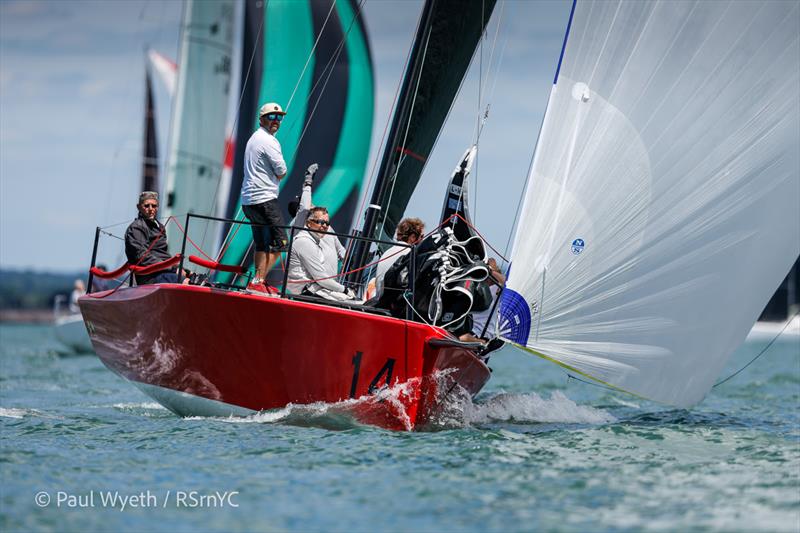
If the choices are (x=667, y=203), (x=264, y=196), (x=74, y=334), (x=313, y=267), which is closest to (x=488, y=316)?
(x=313, y=267)

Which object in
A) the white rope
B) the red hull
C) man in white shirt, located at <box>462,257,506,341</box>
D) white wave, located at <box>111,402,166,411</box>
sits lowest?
white wave, located at <box>111,402,166,411</box>

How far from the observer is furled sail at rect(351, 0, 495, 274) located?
8.51 metres

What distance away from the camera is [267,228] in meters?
7.37

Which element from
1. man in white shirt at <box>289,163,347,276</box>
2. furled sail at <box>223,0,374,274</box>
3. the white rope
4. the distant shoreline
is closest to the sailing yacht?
man in white shirt at <box>289,163,347,276</box>

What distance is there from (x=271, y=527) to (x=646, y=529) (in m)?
1.57

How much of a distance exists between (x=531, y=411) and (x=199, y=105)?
1149 cm

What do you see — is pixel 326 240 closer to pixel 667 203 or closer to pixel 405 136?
pixel 405 136

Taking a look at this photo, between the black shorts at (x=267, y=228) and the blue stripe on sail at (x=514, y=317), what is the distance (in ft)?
5.10

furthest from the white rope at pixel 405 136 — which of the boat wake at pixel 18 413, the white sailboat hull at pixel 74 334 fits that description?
the white sailboat hull at pixel 74 334

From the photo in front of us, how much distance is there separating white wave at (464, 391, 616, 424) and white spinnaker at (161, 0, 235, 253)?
10.3m

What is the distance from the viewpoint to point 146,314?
7410 millimetres

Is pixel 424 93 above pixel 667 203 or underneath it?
above

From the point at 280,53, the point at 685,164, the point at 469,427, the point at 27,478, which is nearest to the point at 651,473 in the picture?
the point at 469,427

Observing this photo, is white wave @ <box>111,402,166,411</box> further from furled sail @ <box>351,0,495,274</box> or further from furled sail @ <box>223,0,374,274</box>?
furled sail @ <box>223,0,374,274</box>
